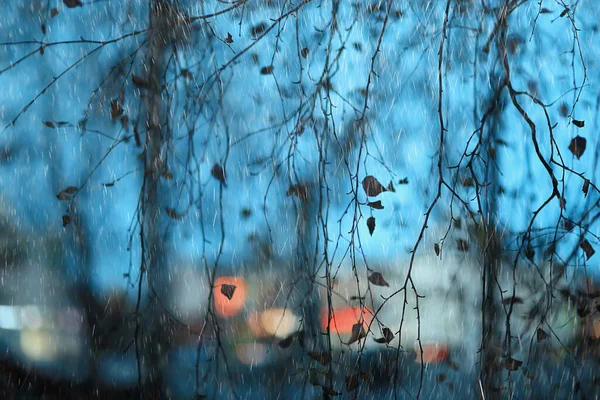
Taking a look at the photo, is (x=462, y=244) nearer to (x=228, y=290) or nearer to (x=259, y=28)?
(x=228, y=290)

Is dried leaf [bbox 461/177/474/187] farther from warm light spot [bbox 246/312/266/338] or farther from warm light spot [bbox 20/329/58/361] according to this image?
warm light spot [bbox 20/329/58/361]

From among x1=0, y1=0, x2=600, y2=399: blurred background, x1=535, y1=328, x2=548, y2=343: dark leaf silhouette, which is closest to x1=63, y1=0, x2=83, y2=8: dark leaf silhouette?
x1=0, y1=0, x2=600, y2=399: blurred background

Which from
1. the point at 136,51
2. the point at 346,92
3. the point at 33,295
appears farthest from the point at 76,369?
the point at 346,92

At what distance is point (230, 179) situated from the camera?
155cm

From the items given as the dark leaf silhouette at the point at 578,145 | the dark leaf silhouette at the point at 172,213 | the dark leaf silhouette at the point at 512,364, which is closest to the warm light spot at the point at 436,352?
the dark leaf silhouette at the point at 512,364

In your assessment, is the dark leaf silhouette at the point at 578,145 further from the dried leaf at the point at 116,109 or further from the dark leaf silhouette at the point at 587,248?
the dried leaf at the point at 116,109

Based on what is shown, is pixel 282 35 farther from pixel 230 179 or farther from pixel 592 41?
pixel 592 41

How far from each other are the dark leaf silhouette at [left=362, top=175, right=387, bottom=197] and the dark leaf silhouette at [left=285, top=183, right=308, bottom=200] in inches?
7.1

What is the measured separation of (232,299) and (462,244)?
0.57 metres

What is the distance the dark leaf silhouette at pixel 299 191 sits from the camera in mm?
1479

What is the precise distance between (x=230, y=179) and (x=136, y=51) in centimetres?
36

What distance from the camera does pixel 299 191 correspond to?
4.88 feet

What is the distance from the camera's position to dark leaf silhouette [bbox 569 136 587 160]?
1416 millimetres

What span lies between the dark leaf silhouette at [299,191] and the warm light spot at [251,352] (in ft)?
1.24
